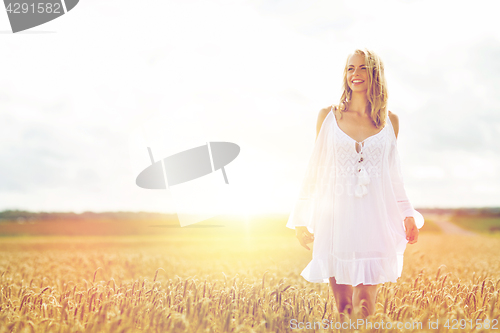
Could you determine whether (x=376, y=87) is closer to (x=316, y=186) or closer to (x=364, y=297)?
(x=316, y=186)

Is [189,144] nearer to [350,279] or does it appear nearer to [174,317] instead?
[174,317]

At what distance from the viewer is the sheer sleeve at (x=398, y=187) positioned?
133 inches

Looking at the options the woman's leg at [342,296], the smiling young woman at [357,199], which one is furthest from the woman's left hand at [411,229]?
the woman's leg at [342,296]

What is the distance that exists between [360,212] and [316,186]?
456 millimetres

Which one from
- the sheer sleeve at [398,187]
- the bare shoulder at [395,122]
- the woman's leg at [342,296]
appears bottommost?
the woman's leg at [342,296]

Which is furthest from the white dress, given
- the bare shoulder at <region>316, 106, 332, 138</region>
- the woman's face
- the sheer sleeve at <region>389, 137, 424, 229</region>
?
the woman's face

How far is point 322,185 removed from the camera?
3428 millimetres

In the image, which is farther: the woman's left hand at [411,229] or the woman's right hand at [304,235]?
the woman's right hand at [304,235]

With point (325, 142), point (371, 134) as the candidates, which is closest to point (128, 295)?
point (325, 142)

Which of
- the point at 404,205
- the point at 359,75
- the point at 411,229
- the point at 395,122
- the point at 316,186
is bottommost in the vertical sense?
the point at 411,229

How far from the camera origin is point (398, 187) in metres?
3.40

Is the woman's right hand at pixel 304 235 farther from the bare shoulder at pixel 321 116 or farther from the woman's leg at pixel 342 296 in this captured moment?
the bare shoulder at pixel 321 116

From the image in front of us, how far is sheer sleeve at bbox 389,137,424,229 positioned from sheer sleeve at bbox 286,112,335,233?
21.4 inches

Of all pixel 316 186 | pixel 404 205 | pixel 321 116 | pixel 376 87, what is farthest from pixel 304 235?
pixel 376 87
